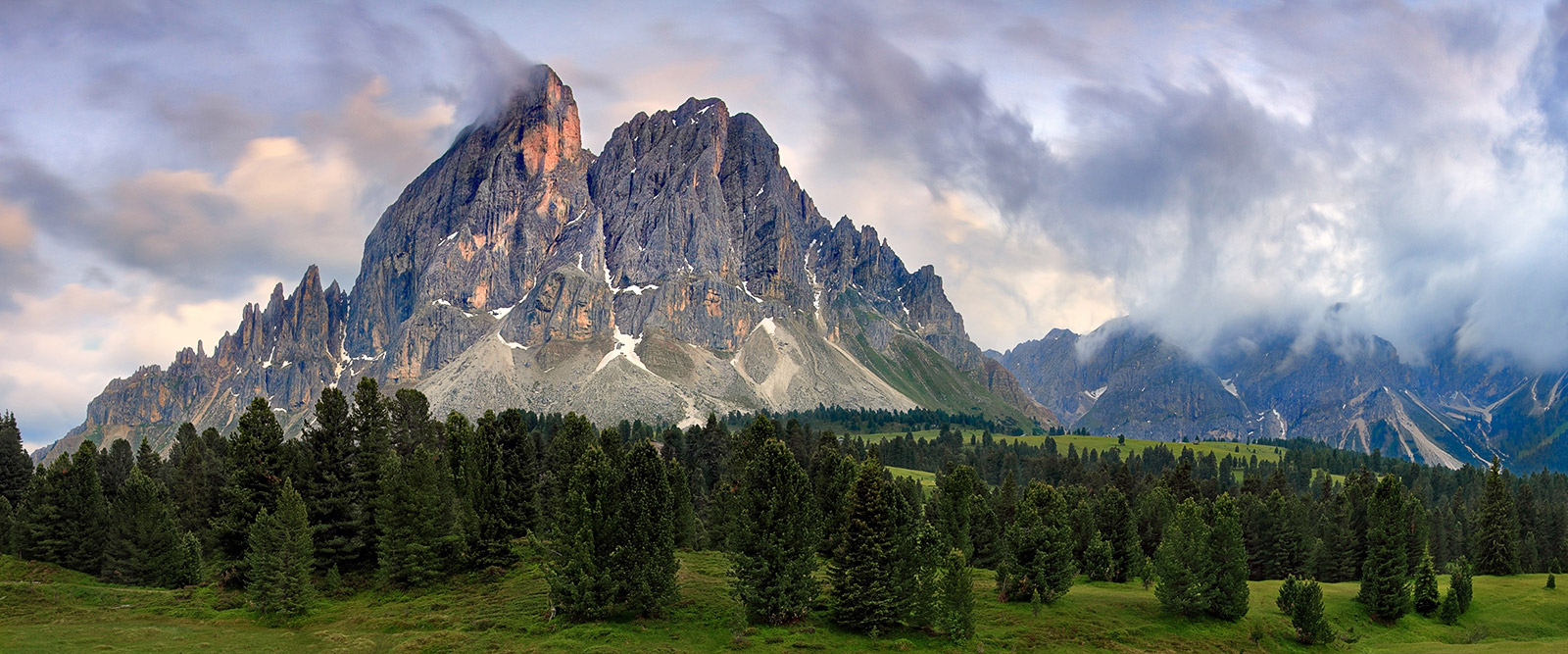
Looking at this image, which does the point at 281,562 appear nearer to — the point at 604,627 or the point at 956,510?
the point at 604,627

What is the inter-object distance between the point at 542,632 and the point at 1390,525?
84674 mm

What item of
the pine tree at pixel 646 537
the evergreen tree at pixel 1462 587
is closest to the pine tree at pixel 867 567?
the pine tree at pixel 646 537

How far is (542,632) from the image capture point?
64.8m

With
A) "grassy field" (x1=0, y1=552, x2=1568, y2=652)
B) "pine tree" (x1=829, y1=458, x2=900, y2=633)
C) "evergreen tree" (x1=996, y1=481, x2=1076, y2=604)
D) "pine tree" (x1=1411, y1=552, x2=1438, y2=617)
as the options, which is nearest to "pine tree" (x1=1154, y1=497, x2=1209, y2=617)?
"grassy field" (x1=0, y1=552, x2=1568, y2=652)

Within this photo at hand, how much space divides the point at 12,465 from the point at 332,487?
67.2 m

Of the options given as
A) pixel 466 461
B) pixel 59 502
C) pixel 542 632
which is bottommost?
pixel 542 632

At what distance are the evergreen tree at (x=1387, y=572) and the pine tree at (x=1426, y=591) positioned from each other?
4.16ft

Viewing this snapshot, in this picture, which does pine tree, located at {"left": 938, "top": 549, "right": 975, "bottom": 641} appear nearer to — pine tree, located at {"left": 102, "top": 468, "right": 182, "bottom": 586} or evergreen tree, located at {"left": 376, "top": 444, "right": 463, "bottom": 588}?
evergreen tree, located at {"left": 376, "top": 444, "right": 463, "bottom": 588}

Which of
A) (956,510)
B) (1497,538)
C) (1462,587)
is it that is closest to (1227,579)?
(956,510)

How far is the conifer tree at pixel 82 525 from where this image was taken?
92.7 metres

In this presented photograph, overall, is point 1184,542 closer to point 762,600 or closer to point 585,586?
point 762,600

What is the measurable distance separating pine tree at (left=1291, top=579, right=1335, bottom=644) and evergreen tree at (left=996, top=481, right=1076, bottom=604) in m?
19.2

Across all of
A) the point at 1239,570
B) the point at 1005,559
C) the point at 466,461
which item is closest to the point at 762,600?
the point at 1005,559

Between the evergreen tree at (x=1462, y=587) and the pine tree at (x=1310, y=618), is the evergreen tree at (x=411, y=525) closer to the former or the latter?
the pine tree at (x=1310, y=618)
